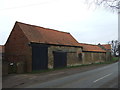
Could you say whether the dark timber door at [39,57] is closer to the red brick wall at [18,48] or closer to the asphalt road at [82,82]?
the red brick wall at [18,48]

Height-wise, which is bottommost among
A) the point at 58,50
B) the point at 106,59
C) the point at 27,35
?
the point at 106,59

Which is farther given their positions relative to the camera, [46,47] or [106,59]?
[106,59]

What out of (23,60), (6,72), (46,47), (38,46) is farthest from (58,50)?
(6,72)

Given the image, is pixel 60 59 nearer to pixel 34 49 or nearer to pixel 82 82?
pixel 34 49

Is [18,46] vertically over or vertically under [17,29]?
under

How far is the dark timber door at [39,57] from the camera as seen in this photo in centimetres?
2123

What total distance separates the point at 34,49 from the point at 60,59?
19.9 ft

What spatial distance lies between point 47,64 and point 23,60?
3.58m

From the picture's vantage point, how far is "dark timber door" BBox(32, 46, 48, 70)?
21.2 metres

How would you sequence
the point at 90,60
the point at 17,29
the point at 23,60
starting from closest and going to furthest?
the point at 23,60
the point at 17,29
the point at 90,60

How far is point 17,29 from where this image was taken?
2327 centimetres

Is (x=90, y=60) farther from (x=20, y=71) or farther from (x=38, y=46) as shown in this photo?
Result: (x=20, y=71)

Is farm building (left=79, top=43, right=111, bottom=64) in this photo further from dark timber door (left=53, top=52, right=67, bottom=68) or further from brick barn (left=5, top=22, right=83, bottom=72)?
brick barn (left=5, top=22, right=83, bottom=72)

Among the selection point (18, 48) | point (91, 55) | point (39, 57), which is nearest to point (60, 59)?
point (39, 57)
